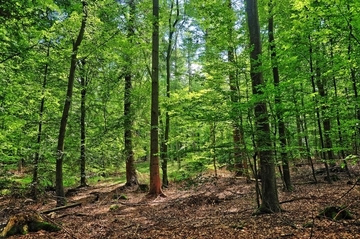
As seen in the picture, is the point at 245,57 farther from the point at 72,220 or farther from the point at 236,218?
the point at 72,220

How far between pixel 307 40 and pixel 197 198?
6.33m

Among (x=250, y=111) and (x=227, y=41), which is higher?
(x=227, y=41)

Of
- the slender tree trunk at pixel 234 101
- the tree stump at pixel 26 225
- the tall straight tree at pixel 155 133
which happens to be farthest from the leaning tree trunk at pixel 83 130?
the slender tree trunk at pixel 234 101

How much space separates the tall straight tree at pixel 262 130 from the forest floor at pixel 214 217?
0.37 m

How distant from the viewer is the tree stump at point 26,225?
6301 millimetres

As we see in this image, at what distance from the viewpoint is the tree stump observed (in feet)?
20.7

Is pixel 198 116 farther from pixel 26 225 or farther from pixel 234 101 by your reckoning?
pixel 26 225

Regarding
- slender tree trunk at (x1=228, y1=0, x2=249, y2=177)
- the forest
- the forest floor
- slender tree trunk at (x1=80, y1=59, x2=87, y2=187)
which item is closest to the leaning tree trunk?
slender tree trunk at (x1=80, y1=59, x2=87, y2=187)

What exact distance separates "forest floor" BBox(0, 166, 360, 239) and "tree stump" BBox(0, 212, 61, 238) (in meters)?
0.25

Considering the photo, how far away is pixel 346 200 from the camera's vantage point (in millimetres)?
6715

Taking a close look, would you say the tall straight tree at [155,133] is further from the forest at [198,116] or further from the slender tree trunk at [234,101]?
the slender tree trunk at [234,101]

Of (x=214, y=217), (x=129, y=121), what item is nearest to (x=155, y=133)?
(x=129, y=121)

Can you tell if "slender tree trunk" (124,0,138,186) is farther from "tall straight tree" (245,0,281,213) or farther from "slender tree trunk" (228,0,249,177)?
"tall straight tree" (245,0,281,213)

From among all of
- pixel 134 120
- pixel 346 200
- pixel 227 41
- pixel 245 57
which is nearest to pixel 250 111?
pixel 245 57
